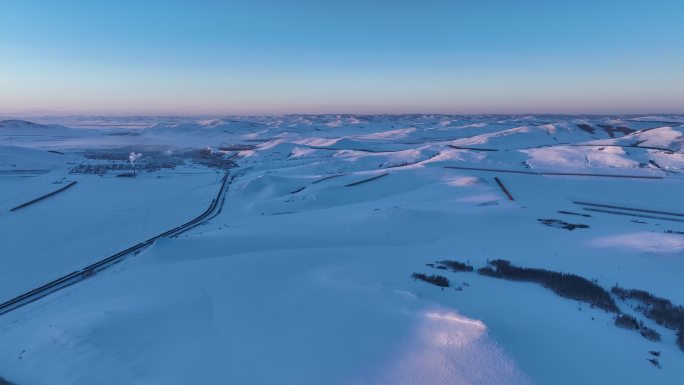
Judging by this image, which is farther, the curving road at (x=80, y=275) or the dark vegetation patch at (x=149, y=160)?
the dark vegetation patch at (x=149, y=160)

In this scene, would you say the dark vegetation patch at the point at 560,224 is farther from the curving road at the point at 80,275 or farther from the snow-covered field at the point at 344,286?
the curving road at the point at 80,275

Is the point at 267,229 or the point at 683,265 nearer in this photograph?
the point at 683,265

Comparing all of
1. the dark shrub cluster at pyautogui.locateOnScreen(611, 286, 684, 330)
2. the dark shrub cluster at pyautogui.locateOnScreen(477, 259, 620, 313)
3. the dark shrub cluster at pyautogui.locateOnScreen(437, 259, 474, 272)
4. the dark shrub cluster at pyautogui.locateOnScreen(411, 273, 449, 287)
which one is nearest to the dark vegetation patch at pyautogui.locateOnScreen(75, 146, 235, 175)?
the dark shrub cluster at pyautogui.locateOnScreen(437, 259, 474, 272)

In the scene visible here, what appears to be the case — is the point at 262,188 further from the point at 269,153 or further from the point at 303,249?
the point at 269,153

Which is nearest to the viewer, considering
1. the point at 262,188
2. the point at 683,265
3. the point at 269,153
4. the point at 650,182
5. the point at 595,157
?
the point at 683,265

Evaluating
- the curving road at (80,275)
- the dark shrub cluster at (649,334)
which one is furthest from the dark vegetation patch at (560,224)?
the curving road at (80,275)

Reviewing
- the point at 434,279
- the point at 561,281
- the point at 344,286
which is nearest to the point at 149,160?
the point at 344,286

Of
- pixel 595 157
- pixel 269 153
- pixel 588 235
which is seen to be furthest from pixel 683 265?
pixel 269 153
